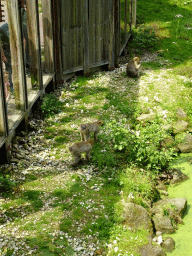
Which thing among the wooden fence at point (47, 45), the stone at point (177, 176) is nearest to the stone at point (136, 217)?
the stone at point (177, 176)

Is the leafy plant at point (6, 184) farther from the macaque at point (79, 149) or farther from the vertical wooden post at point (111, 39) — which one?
the vertical wooden post at point (111, 39)

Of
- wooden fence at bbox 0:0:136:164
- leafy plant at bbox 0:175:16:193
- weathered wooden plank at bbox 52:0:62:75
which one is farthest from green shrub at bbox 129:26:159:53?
leafy plant at bbox 0:175:16:193

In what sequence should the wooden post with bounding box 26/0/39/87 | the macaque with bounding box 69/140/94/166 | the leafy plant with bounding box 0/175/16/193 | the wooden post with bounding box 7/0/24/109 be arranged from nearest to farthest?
the leafy plant with bounding box 0/175/16/193 < the macaque with bounding box 69/140/94/166 < the wooden post with bounding box 7/0/24/109 < the wooden post with bounding box 26/0/39/87

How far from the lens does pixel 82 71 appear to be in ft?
37.8

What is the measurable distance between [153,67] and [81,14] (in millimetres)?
3694

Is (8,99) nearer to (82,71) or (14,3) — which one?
(14,3)

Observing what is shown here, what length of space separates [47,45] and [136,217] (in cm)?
597

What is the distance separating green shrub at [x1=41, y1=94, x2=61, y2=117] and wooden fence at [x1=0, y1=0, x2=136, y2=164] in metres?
0.26

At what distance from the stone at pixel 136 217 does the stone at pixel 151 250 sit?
1.42 ft

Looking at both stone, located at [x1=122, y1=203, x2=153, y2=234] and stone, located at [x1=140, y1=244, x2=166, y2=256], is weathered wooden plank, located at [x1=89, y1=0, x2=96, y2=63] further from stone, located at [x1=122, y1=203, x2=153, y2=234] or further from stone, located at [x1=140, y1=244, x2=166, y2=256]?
stone, located at [x1=140, y1=244, x2=166, y2=256]

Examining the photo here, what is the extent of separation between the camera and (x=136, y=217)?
5910 mm

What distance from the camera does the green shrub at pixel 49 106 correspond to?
9.01m

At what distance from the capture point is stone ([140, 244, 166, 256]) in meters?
5.26

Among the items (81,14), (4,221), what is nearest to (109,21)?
(81,14)
